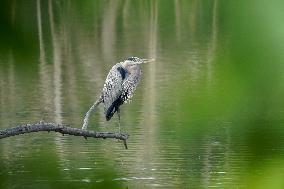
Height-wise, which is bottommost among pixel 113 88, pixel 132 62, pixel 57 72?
pixel 57 72

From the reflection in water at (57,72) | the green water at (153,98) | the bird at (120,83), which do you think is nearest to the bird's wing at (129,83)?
the bird at (120,83)

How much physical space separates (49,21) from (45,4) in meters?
3.34

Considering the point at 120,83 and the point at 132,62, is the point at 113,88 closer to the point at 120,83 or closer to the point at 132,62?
the point at 120,83

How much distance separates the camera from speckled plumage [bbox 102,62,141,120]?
689cm

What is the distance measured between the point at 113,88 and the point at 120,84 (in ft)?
0.21

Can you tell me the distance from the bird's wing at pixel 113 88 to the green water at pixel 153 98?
0.62m

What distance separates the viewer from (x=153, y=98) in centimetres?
1130

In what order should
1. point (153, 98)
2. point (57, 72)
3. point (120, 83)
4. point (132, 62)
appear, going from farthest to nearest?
1. point (57, 72)
2. point (153, 98)
3. point (120, 83)
4. point (132, 62)

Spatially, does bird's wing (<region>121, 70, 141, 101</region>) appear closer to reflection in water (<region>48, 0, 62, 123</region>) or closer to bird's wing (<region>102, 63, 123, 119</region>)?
bird's wing (<region>102, 63, 123, 119</region>)

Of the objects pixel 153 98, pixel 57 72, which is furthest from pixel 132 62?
pixel 57 72

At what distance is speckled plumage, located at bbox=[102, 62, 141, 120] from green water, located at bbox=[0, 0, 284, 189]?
2.08ft

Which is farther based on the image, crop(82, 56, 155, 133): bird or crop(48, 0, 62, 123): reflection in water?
crop(48, 0, 62, 123): reflection in water

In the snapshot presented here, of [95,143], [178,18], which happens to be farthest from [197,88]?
[178,18]

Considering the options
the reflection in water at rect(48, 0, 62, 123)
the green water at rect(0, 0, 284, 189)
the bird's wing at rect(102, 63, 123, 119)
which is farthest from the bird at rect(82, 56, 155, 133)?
the reflection in water at rect(48, 0, 62, 123)
